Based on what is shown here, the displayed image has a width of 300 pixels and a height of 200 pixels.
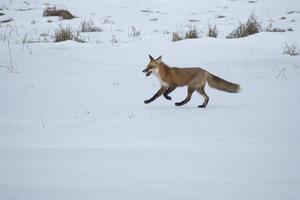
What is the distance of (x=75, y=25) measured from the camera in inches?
642

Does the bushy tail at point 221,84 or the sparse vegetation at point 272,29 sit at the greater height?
the bushy tail at point 221,84

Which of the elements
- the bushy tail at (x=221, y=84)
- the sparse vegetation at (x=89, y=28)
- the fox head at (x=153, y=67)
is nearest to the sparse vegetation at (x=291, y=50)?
the bushy tail at (x=221, y=84)

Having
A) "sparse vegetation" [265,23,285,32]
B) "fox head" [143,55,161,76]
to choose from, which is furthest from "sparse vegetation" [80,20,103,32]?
"fox head" [143,55,161,76]

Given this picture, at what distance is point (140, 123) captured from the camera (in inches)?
221

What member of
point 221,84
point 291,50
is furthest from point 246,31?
point 221,84

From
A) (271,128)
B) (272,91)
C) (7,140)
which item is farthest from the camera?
(272,91)

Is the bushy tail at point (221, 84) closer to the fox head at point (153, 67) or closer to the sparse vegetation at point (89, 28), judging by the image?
the fox head at point (153, 67)

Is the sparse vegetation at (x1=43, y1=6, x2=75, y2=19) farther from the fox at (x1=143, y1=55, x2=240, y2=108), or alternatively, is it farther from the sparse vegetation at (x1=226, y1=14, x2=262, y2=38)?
the fox at (x1=143, y1=55, x2=240, y2=108)

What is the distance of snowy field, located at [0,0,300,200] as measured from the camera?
333 centimetres

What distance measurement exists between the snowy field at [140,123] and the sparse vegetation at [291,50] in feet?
0.61

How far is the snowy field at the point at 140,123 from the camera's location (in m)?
3.33

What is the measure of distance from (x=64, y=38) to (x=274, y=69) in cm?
632

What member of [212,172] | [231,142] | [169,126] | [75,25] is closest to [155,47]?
[75,25]

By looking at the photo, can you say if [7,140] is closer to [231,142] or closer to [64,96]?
[231,142]
